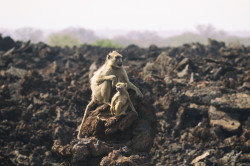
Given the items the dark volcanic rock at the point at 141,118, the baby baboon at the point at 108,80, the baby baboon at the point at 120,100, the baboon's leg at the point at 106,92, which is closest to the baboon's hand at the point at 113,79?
the baby baboon at the point at 108,80

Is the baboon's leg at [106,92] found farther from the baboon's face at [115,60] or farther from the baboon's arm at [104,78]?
the baboon's face at [115,60]

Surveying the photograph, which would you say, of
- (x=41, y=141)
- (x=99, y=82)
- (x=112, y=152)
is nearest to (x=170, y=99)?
(x=41, y=141)

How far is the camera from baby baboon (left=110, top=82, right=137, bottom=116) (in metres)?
11.7

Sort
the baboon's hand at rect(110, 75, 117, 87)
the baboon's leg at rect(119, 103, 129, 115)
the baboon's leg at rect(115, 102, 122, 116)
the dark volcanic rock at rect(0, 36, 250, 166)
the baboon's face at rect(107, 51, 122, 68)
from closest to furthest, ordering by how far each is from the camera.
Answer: the baboon's leg at rect(115, 102, 122, 116), the baboon's leg at rect(119, 103, 129, 115), the dark volcanic rock at rect(0, 36, 250, 166), the baboon's hand at rect(110, 75, 117, 87), the baboon's face at rect(107, 51, 122, 68)

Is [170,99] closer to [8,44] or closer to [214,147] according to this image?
[214,147]

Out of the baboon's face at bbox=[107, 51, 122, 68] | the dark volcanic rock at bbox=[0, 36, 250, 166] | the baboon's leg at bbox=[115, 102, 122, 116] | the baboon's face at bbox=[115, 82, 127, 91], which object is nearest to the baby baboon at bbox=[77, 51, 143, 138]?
the baboon's face at bbox=[107, 51, 122, 68]

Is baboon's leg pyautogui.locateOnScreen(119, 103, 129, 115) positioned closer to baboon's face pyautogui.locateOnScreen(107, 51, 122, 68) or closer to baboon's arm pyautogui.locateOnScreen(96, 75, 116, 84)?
baboon's arm pyautogui.locateOnScreen(96, 75, 116, 84)

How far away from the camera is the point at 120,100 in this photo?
460 inches

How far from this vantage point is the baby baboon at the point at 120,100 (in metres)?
11.7

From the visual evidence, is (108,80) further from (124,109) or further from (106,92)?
(124,109)

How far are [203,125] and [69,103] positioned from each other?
23.8ft

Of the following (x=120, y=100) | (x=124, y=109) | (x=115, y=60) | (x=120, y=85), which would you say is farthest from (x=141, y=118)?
(x=115, y=60)

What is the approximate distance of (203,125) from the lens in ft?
58.4

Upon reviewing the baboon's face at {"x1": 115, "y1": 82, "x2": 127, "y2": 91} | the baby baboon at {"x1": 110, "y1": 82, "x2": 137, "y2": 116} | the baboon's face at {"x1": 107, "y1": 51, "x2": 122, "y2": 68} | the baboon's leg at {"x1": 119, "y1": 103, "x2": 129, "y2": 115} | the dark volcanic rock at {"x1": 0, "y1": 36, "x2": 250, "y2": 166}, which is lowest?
the dark volcanic rock at {"x1": 0, "y1": 36, "x2": 250, "y2": 166}
